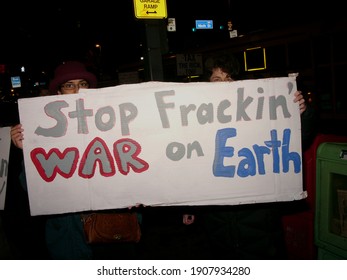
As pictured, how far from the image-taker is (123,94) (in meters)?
1.96

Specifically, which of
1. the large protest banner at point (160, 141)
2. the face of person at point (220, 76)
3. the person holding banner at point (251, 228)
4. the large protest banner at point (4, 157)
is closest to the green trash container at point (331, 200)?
the person holding banner at point (251, 228)

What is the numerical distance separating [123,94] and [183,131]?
0.43 m

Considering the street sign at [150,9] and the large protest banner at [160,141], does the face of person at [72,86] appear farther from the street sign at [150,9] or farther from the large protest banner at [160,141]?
the street sign at [150,9]

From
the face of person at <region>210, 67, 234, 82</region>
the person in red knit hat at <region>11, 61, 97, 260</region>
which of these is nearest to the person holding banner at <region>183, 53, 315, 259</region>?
the face of person at <region>210, 67, 234, 82</region>

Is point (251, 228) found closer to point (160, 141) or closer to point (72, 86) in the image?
point (160, 141)

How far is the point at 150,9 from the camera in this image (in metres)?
5.02

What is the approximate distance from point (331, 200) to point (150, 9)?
12.9 ft

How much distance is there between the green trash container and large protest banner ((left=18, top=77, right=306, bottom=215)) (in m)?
0.54

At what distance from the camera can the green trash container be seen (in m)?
2.32

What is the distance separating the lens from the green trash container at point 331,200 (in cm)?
232

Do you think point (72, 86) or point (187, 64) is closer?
point (72, 86)

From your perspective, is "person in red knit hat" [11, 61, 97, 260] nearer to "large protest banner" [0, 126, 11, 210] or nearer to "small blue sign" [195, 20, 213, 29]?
"large protest banner" [0, 126, 11, 210]

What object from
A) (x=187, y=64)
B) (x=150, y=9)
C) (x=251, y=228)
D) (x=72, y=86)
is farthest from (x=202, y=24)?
(x=251, y=228)

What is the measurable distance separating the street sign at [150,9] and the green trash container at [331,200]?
3561 mm
